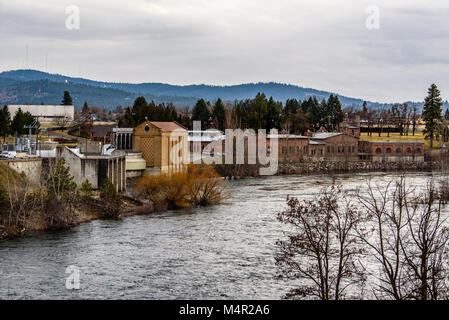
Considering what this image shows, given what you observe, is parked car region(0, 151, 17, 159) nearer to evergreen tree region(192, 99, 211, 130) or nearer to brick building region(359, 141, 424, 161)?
brick building region(359, 141, 424, 161)

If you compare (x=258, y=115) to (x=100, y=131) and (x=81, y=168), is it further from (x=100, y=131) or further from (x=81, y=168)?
(x=81, y=168)

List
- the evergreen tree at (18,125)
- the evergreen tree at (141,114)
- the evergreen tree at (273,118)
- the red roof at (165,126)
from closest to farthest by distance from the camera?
the red roof at (165,126)
the evergreen tree at (18,125)
the evergreen tree at (141,114)
the evergreen tree at (273,118)

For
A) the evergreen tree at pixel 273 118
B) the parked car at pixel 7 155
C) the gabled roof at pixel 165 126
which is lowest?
the parked car at pixel 7 155

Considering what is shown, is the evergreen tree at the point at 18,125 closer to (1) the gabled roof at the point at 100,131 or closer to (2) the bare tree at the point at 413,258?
(1) the gabled roof at the point at 100,131

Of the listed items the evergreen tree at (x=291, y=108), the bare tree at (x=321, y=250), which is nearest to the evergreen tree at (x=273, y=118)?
the evergreen tree at (x=291, y=108)

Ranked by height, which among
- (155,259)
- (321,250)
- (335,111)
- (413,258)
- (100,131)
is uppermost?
(335,111)

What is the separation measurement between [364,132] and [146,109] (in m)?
47.7

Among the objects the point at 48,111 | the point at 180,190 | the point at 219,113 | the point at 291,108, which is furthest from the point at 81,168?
the point at 48,111

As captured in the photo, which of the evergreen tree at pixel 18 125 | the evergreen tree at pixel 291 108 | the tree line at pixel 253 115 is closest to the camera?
the evergreen tree at pixel 18 125

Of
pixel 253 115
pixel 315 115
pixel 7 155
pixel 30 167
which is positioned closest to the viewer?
pixel 7 155

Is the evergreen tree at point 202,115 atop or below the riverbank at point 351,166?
atop

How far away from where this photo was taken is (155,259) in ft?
76.0

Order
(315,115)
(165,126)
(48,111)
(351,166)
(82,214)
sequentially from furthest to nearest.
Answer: (48,111)
(315,115)
(351,166)
(165,126)
(82,214)

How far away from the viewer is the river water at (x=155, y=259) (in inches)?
745
